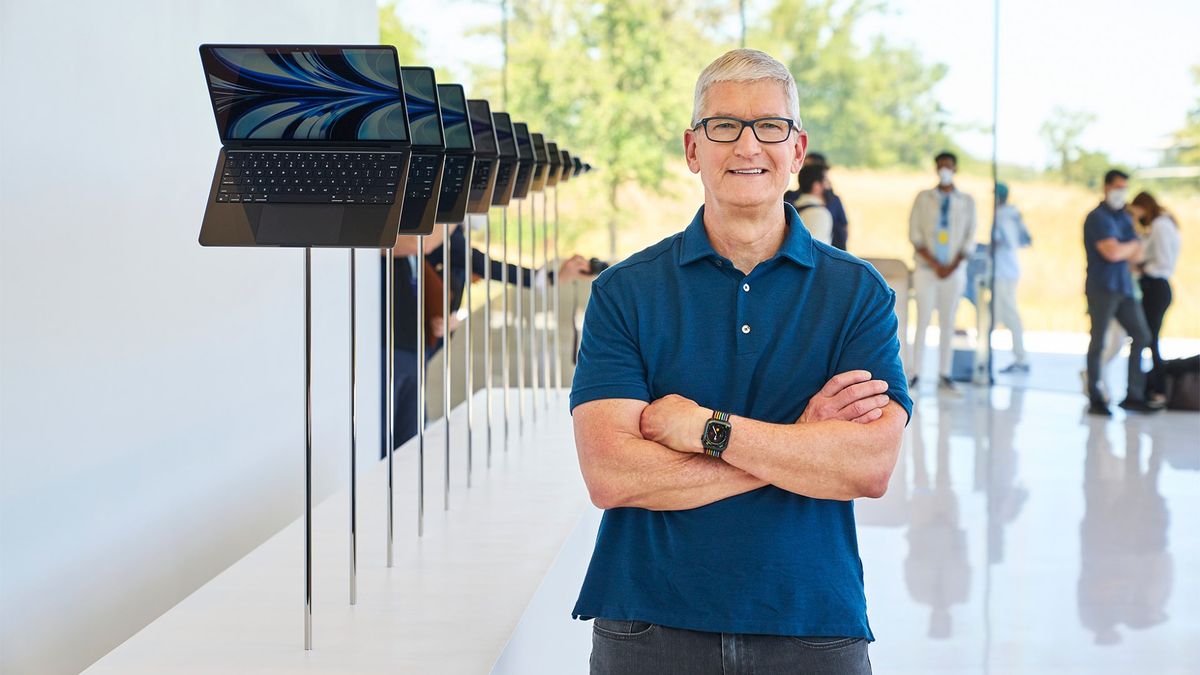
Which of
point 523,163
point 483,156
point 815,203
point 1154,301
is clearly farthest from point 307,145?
point 1154,301

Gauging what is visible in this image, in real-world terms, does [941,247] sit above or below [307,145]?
above

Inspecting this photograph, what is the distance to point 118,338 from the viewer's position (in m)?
2.62

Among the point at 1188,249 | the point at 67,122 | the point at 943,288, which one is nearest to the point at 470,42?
the point at 943,288

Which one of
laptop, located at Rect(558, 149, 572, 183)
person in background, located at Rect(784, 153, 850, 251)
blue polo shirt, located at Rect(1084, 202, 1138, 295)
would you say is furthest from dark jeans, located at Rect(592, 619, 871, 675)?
blue polo shirt, located at Rect(1084, 202, 1138, 295)

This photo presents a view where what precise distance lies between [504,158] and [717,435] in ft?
6.49

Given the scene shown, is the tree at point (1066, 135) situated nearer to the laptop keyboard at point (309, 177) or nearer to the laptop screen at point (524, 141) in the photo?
the laptop screen at point (524, 141)

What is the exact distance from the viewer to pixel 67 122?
2.37 m

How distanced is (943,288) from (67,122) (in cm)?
767

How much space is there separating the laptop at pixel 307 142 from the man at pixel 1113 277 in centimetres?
692

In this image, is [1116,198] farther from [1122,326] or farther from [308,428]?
[308,428]

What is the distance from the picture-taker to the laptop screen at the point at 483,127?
309 centimetres

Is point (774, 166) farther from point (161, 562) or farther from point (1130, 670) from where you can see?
point (1130, 670)

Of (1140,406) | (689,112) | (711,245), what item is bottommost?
(1140,406)

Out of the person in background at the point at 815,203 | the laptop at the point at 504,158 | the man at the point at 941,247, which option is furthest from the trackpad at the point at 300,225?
the man at the point at 941,247
